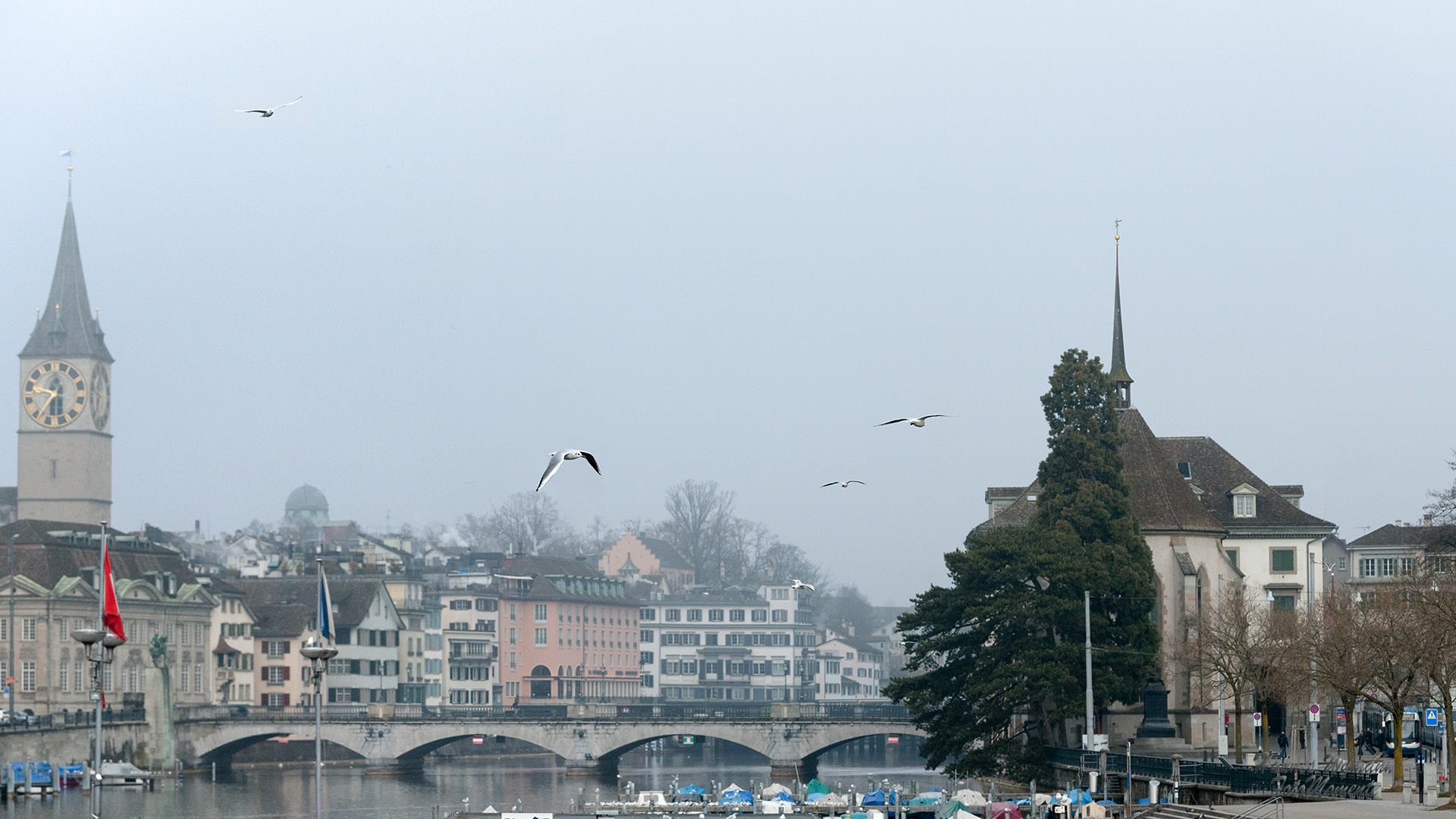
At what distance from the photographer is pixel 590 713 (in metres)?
128

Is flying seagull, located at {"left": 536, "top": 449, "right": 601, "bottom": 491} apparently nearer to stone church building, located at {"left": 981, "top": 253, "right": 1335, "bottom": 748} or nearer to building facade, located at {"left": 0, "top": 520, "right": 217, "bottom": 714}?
stone church building, located at {"left": 981, "top": 253, "right": 1335, "bottom": 748}

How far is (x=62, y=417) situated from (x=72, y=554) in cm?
4767

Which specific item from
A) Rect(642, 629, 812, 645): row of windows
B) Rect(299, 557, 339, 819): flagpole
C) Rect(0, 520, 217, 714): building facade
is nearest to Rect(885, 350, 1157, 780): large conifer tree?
Rect(299, 557, 339, 819): flagpole

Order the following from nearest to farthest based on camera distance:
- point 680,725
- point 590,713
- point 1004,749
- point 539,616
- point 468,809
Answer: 1. point 1004,749
2. point 468,809
3. point 680,725
4. point 590,713
5. point 539,616

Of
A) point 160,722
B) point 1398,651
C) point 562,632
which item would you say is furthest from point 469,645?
point 1398,651

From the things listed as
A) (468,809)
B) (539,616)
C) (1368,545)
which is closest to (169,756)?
(468,809)

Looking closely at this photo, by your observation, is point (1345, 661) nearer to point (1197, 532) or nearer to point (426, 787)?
point (1197, 532)

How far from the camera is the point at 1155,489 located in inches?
3629

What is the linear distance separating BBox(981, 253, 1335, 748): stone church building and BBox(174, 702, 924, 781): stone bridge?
74.2 ft

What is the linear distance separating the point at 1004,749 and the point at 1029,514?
60.2 ft

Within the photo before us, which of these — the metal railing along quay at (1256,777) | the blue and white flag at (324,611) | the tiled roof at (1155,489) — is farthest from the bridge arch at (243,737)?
the blue and white flag at (324,611)

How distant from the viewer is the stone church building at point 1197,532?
88.3 meters

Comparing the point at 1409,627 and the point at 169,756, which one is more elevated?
the point at 1409,627

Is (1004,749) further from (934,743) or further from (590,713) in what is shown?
(590,713)
